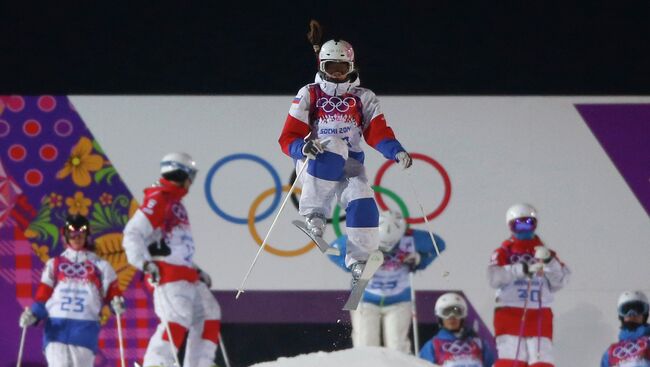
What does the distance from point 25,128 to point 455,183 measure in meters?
3.09

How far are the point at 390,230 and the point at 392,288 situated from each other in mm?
390

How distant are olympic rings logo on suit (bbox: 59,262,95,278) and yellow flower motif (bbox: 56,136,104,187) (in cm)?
120

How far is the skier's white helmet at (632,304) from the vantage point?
9.66 metres

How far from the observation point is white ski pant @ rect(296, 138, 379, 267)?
7.09m

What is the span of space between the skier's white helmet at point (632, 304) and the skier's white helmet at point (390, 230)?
1506 mm

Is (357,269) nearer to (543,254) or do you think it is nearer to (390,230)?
(390,230)

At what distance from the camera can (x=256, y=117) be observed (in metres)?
10.6

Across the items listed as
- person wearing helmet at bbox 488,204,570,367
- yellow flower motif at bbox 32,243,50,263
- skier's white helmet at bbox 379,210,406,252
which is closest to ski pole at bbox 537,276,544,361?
person wearing helmet at bbox 488,204,570,367

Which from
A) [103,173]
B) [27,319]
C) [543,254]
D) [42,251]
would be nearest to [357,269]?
[543,254]

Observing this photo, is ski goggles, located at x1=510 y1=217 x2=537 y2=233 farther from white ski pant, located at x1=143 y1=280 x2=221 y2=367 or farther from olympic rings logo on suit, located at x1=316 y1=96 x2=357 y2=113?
olympic rings logo on suit, located at x1=316 y1=96 x2=357 y2=113

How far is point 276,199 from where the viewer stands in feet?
34.5

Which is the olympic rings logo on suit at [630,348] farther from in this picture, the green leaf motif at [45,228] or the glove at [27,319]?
the green leaf motif at [45,228]

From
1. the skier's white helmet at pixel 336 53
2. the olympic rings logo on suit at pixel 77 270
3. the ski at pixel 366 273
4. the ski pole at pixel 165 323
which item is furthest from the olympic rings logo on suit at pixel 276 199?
the skier's white helmet at pixel 336 53

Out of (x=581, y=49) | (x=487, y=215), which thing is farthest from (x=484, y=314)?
(x=581, y=49)
